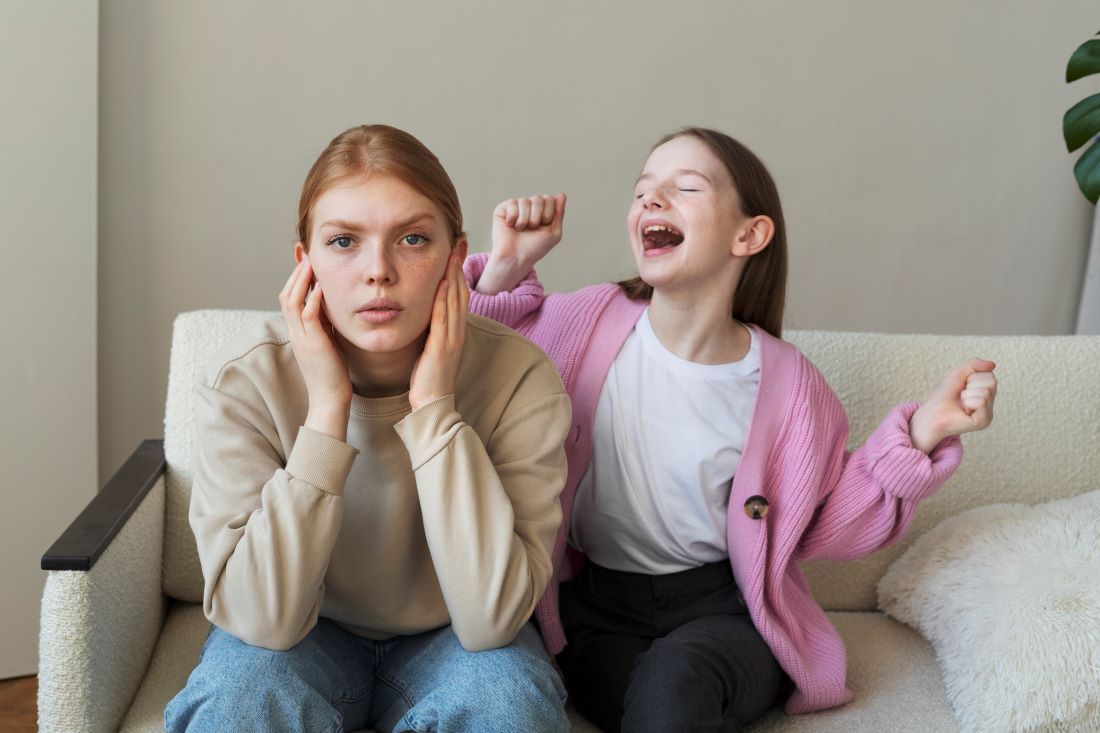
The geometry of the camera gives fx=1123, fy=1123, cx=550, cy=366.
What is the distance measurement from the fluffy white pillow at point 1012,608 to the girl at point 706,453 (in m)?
0.16

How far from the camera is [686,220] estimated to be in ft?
5.34

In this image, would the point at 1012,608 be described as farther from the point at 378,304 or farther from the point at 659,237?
the point at 378,304

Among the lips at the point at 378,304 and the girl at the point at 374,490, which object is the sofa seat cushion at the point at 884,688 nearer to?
the girl at the point at 374,490

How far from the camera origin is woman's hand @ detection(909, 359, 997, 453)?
1.59 meters

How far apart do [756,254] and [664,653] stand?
0.63m

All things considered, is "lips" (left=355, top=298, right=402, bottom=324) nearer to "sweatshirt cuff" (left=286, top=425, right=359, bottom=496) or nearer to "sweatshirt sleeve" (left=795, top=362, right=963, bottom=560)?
"sweatshirt cuff" (left=286, top=425, right=359, bottom=496)

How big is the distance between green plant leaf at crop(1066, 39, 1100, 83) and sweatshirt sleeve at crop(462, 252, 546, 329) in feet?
3.59

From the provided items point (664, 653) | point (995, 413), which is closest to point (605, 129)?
point (995, 413)

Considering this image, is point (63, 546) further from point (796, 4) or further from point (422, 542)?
point (796, 4)

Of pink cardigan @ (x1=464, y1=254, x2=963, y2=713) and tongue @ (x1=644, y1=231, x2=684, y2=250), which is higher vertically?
tongue @ (x1=644, y1=231, x2=684, y2=250)

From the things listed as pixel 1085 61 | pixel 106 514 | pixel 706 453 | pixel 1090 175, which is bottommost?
pixel 106 514

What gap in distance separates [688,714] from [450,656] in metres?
0.30

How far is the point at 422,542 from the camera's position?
1.47m

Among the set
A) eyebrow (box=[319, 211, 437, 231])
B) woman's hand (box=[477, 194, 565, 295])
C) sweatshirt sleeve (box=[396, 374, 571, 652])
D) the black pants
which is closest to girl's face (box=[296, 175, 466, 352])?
eyebrow (box=[319, 211, 437, 231])
